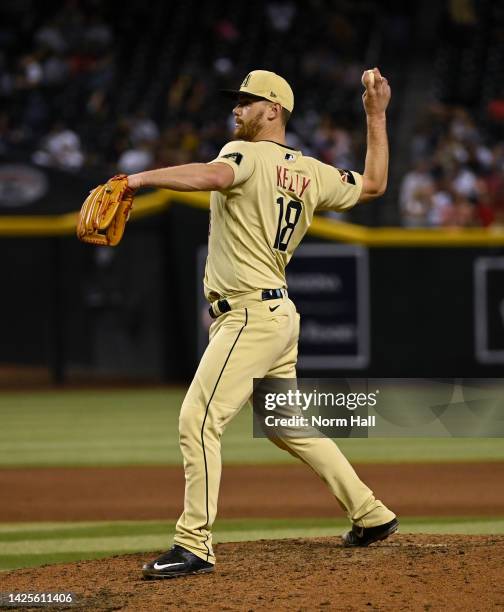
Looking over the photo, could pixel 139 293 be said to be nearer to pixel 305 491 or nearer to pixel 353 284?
pixel 353 284

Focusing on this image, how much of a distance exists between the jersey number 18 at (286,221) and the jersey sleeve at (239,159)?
23cm

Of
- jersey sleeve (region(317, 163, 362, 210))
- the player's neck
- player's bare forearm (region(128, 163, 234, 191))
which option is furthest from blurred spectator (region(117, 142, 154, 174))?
player's bare forearm (region(128, 163, 234, 191))

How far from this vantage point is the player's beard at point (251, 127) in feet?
16.8

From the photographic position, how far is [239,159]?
488 cm

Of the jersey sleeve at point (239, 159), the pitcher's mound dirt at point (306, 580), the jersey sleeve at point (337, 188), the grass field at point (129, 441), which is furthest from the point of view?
the grass field at point (129, 441)

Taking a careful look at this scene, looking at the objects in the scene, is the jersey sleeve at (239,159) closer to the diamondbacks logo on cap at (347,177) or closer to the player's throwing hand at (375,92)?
the diamondbacks logo on cap at (347,177)

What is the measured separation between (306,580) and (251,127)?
177 centimetres

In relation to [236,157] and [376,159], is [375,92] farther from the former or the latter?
[236,157]

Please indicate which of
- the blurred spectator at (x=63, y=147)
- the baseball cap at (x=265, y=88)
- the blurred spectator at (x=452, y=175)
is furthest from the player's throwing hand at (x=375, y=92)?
the blurred spectator at (x=63, y=147)

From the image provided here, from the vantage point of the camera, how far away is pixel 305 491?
830cm

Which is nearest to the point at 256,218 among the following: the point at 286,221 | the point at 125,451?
the point at 286,221

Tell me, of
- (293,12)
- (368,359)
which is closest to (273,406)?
(368,359)

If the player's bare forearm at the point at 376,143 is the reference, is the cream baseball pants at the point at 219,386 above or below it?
below

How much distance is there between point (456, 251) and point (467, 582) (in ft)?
35.7
